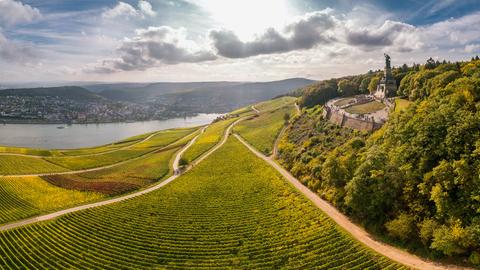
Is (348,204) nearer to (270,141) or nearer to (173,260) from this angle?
(173,260)

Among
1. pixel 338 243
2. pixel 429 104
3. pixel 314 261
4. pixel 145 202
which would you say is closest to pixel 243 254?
pixel 314 261

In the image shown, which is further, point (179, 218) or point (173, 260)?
point (179, 218)

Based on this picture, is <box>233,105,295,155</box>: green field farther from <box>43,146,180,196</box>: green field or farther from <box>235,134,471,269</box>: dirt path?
<box>235,134,471,269</box>: dirt path

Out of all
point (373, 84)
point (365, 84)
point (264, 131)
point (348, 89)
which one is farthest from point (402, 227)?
point (348, 89)

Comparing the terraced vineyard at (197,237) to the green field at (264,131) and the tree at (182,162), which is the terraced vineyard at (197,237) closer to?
the tree at (182,162)

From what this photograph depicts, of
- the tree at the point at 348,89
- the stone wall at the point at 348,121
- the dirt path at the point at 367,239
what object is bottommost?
the dirt path at the point at 367,239

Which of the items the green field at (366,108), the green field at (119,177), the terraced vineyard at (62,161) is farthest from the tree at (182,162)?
the green field at (366,108)
